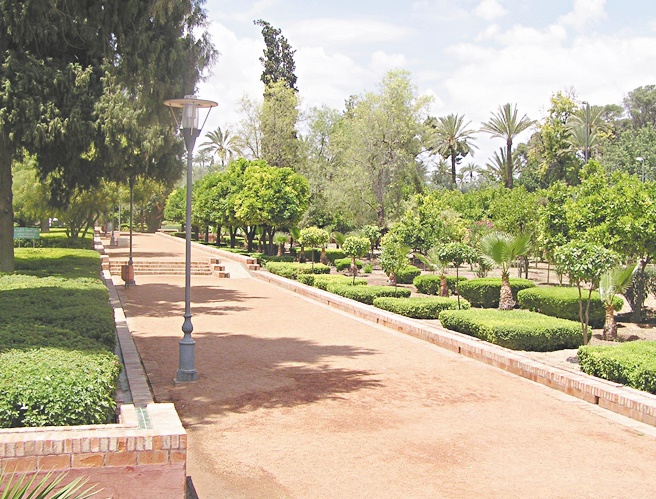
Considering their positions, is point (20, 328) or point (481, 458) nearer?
point (481, 458)

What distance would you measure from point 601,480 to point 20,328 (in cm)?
634

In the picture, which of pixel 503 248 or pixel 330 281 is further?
pixel 330 281

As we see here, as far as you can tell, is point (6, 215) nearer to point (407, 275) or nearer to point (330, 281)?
point (330, 281)

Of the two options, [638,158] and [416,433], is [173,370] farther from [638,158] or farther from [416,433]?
[638,158]

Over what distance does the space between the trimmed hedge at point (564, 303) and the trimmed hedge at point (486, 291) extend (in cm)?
144

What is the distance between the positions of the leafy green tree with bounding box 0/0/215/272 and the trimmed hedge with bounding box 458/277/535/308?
9.24 meters

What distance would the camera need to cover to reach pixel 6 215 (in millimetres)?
17203

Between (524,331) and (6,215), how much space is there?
12.6m

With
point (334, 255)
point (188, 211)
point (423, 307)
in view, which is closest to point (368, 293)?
point (423, 307)

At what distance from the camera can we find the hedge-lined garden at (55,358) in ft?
18.0

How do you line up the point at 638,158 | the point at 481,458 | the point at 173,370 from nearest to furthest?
the point at 481,458, the point at 173,370, the point at 638,158

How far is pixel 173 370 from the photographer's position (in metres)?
10.4

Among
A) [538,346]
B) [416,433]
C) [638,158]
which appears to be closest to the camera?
[416,433]

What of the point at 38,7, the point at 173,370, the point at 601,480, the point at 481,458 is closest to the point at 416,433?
the point at 481,458
